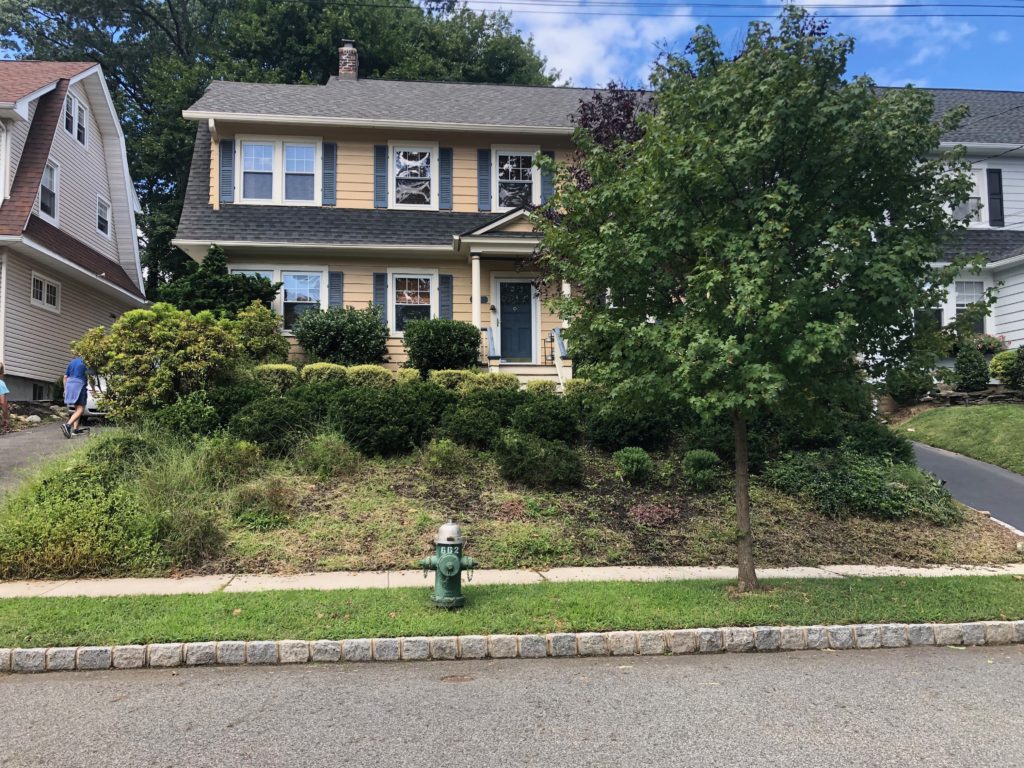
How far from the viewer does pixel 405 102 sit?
64.4 feet

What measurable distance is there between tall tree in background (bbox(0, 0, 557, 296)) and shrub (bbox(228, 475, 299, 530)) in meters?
25.1

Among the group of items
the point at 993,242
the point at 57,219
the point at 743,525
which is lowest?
the point at 743,525

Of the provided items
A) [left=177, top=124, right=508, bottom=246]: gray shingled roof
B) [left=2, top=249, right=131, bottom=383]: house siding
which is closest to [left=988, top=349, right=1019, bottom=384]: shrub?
[left=177, top=124, right=508, bottom=246]: gray shingled roof

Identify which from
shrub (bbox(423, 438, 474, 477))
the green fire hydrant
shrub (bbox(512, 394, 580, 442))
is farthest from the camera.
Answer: shrub (bbox(512, 394, 580, 442))

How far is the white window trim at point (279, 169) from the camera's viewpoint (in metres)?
17.7

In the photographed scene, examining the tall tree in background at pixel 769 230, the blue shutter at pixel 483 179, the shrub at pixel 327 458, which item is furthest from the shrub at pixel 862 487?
the blue shutter at pixel 483 179

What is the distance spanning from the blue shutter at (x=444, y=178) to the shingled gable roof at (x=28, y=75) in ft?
33.8

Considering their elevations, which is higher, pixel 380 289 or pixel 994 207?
pixel 994 207

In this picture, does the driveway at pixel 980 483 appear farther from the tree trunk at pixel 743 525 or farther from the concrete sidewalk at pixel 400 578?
the tree trunk at pixel 743 525

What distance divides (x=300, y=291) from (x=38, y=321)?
694cm

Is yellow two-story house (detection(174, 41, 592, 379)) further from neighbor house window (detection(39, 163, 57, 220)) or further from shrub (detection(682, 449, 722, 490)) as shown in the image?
shrub (detection(682, 449, 722, 490))

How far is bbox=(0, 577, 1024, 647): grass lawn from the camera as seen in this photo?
5.66m

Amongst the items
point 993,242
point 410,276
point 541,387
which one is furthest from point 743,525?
point 993,242

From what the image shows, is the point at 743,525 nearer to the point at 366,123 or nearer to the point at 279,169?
the point at 366,123
